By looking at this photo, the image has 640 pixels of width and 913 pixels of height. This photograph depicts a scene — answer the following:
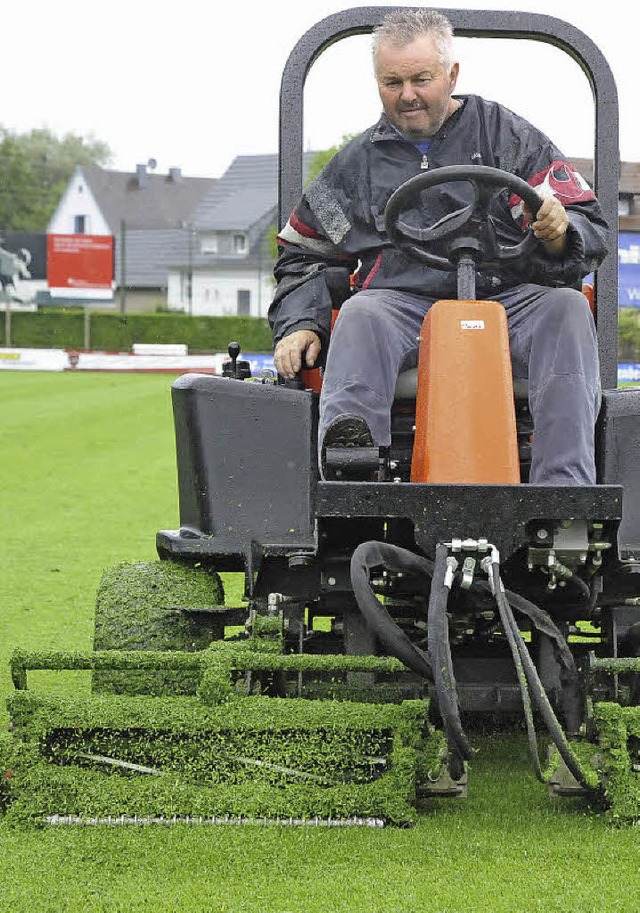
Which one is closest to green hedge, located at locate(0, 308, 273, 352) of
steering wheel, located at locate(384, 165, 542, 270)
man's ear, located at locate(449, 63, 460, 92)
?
man's ear, located at locate(449, 63, 460, 92)

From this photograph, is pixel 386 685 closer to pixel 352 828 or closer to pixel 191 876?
pixel 352 828

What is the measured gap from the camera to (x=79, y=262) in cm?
5959

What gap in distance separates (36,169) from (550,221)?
310 feet

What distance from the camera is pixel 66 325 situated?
52719 millimetres

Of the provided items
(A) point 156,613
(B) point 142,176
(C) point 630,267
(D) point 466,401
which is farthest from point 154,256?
(D) point 466,401

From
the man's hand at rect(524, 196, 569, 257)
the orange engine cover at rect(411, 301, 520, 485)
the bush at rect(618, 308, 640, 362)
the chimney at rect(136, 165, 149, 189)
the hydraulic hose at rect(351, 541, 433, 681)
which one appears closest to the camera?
the hydraulic hose at rect(351, 541, 433, 681)

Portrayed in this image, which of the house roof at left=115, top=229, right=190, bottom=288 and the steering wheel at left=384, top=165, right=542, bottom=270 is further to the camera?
the house roof at left=115, top=229, right=190, bottom=288

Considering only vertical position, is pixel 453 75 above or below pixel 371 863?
above

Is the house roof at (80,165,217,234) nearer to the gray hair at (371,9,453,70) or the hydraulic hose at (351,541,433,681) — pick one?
the gray hair at (371,9,453,70)

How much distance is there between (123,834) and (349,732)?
21.4 inches

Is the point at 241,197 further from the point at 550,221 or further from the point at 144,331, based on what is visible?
the point at 550,221

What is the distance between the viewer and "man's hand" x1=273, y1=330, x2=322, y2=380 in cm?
404

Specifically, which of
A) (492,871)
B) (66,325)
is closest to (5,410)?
(492,871)

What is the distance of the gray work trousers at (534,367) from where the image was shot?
11.4 feet
